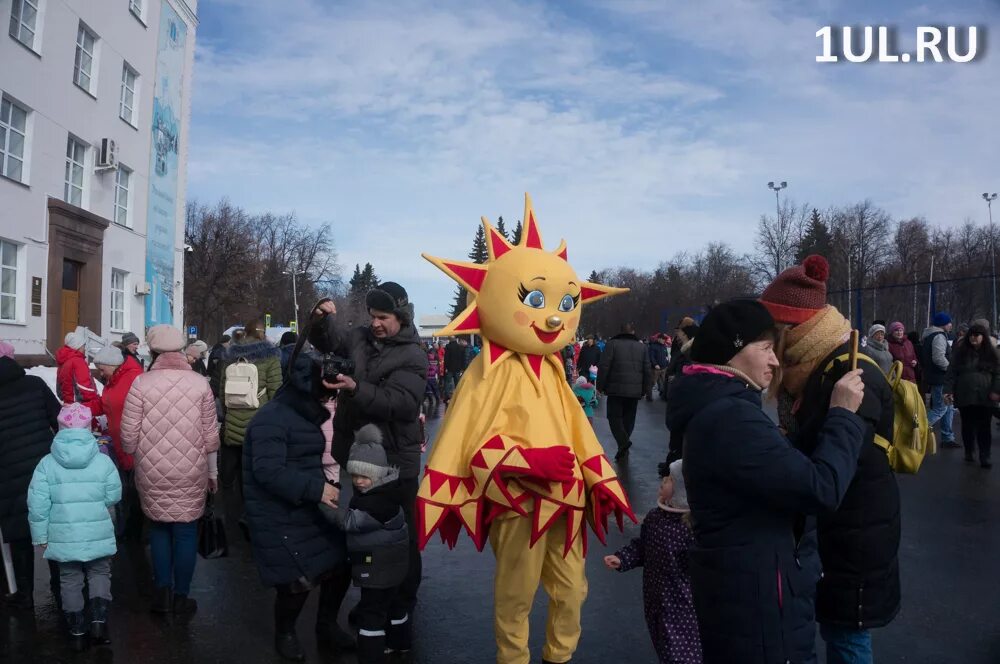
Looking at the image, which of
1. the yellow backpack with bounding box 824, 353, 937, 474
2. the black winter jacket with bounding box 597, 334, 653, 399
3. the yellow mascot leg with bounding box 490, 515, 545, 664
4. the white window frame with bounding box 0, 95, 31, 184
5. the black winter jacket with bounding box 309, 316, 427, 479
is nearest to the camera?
the yellow backpack with bounding box 824, 353, 937, 474

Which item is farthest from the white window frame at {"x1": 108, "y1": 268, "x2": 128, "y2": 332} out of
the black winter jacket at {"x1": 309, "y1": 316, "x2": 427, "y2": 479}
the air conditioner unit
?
the black winter jacket at {"x1": 309, "y1": 316, "x2": 427, "y2": 479}

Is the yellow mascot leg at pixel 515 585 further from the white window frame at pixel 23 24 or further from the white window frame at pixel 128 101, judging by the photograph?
the white window frame at pixel 128 101

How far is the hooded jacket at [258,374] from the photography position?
21.9 feet

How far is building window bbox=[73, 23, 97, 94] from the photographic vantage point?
18.2 metres

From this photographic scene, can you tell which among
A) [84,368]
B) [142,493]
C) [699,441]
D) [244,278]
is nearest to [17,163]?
A: [84,368]

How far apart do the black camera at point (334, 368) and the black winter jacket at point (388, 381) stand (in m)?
0.12

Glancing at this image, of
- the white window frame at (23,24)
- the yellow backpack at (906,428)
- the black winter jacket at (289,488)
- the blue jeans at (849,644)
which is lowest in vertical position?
the blue jeans at (849,644)

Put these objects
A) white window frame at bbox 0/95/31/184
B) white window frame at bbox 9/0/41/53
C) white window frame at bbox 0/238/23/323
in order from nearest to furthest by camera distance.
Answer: white window frame at bbox 0/95/31/184 → white window frame at bbox 9/0/41/53 → white window frame at bbox 0/238/23/323

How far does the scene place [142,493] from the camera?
196 inches

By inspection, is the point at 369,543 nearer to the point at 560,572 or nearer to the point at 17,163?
the point at 560,572

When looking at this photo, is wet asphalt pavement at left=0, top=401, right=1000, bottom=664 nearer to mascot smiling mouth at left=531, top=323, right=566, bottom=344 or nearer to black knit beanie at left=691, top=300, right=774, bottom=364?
mascot smiling mouth at left=531, top=323, right=566, bottom=344

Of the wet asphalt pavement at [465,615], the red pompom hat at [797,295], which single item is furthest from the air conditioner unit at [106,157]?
the red pompom hat at [797,295]

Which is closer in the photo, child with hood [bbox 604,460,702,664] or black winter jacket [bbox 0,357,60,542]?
child with hood [bbox 604,460,702,664]

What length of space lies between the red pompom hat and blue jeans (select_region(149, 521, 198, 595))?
387 centimetres
